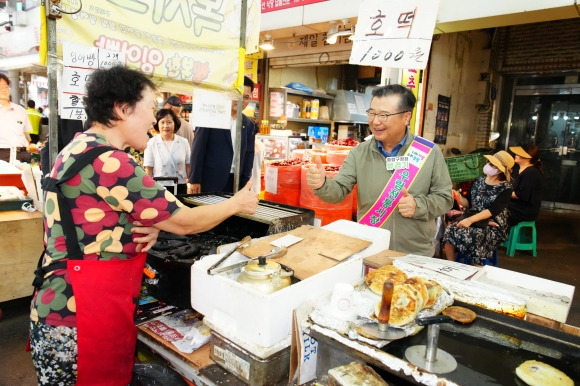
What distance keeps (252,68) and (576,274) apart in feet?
22.7

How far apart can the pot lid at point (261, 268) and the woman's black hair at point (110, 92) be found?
0.80 metres

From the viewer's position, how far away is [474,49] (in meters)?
8.45

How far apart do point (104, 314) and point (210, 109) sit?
181 cm

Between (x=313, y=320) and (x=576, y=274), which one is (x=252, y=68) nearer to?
(x=576, y=274)

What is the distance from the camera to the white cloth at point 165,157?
4.89 metres

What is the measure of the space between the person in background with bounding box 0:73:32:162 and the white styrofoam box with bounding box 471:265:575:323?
682 centimetres

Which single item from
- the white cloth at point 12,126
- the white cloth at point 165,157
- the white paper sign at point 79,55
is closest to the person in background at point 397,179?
the white paper sign at point 79,55

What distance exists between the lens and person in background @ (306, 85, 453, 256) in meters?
2.55

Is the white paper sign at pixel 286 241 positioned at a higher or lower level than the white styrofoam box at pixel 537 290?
higher

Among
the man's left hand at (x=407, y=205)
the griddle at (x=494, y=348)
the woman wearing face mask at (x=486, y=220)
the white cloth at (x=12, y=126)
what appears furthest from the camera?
the white cloth at (x=12, y=126)

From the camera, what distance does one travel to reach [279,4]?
6.40 meters

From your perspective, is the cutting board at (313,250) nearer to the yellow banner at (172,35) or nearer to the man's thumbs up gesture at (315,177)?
the man's thumbs up gesture at (315,177)

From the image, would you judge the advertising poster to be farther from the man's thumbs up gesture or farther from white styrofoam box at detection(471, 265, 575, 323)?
white styrofoam box at detection(471, 265, 575, 323)

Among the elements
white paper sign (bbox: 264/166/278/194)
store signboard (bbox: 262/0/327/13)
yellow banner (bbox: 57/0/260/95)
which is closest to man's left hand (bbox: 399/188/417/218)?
yellow banner (bbox: 57/0/260/95)
